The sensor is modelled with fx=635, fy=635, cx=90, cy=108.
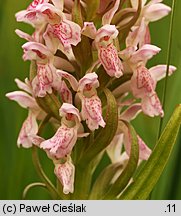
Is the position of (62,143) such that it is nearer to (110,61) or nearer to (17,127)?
(110,61)

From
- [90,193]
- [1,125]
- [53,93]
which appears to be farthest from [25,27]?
[90,193]

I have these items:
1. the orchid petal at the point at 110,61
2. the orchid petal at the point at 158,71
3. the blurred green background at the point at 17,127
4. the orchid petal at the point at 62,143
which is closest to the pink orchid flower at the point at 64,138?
the orchid petal at the point at 62,143

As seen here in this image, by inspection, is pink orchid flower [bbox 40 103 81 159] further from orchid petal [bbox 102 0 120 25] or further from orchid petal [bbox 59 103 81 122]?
orchid petal [bbox 102 0 120 25]

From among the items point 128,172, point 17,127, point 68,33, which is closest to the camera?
point 68,33

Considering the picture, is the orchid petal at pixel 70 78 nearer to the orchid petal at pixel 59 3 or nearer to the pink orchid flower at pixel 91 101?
the pink orchid flower at pixel 91 101

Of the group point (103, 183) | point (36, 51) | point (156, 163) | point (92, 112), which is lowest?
point (103, 183)

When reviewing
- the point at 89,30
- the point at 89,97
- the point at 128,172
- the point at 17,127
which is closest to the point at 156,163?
the point at 128,172
